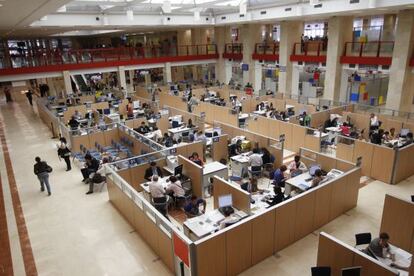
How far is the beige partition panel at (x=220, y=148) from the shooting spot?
12602 mm

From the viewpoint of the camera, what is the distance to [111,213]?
9156 mm

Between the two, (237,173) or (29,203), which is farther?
(237,173)

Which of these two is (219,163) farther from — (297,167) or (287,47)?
(287,47)

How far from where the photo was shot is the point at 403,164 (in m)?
10.4

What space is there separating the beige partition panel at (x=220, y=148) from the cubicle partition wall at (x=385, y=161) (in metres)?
4.73

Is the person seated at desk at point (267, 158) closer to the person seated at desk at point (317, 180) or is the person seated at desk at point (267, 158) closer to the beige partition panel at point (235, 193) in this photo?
the person seated at desk at point (317, 180)

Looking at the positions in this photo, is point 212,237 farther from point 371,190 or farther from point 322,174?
point 371,190

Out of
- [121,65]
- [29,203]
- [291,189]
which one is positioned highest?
[121,65]

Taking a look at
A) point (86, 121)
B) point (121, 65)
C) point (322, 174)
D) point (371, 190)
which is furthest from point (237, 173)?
point (121, 65)

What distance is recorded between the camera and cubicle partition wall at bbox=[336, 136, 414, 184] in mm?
10180

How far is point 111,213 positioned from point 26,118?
16.3 metres


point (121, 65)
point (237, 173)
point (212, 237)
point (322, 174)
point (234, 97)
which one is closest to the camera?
point (212, 237)

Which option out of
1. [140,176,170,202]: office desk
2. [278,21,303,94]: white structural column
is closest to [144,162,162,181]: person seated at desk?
[140,176,170,202]: office desk

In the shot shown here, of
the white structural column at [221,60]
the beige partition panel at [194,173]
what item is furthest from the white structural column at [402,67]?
the white structural column at [221,60]
